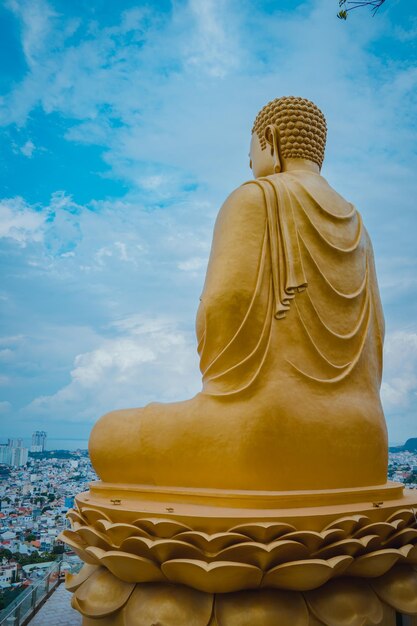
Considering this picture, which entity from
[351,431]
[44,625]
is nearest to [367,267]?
[351,431]

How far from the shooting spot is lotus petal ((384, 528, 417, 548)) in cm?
319

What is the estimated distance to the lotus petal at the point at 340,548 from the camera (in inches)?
115

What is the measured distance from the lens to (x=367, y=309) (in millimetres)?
4223

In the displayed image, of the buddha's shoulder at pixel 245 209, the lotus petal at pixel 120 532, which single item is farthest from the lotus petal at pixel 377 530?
the buddha's shoulder at pixel 245 209

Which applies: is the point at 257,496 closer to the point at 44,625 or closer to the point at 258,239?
the point at 258,239

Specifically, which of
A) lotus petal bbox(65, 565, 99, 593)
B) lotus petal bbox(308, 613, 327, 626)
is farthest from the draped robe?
lotus petal bbox(308, 613, 327, 626)

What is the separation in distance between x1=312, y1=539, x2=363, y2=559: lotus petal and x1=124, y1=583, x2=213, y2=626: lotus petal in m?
0.67

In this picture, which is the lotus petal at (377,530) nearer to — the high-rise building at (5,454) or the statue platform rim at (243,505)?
the statue platform rim at (243,505)

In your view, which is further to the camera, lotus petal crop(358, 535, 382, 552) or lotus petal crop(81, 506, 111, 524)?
lotus petal crop(81, 506, 111, 524)

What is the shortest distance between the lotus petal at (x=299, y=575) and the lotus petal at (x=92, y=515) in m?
1.02

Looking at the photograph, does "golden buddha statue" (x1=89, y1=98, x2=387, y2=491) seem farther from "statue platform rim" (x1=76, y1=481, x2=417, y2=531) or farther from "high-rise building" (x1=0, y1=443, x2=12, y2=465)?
"high-rise building" (x1=0, y1=443, x2=12, y2=465)

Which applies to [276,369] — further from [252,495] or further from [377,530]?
[377,530]

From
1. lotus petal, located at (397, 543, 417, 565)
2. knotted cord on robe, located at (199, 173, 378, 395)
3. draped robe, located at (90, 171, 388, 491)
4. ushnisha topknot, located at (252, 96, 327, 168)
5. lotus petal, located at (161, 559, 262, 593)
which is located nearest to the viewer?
lotus petal, located at (161, 559, 262, 593)

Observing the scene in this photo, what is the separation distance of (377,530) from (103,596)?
5.48 feet
